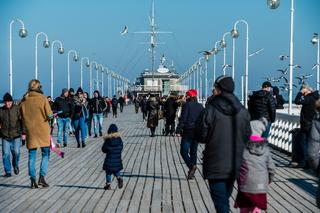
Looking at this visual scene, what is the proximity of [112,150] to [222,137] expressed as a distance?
4580 mm

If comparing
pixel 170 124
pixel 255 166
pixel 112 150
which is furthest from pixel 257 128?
pixel 170 124

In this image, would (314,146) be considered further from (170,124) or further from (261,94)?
(170,124)

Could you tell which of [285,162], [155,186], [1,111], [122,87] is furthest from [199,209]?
[122,87]

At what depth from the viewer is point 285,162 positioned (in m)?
15.7

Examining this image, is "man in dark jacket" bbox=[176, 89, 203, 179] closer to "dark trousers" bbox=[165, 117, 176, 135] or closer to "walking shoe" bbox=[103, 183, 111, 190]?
"walking shoe" bbox=[103, 183, 111, 190]

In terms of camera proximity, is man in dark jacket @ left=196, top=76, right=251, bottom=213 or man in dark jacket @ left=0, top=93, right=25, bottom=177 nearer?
man in dark jacket @ left=196, top=76, right=251, bottom=213

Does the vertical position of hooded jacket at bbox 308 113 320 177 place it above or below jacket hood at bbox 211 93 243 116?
below

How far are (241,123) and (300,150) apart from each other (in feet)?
27.4

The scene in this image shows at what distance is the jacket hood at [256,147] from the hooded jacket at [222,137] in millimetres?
125

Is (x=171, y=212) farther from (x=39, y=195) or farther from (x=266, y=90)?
(x=266, y=90)

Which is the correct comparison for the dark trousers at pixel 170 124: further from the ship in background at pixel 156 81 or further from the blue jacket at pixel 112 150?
the ship in background at pixel 156 81

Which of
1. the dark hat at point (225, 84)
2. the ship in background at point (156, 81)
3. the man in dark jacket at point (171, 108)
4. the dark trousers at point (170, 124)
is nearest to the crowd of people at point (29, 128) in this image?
the dark hat at point (225, 84)

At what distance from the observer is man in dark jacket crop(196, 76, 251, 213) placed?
6.45 metres

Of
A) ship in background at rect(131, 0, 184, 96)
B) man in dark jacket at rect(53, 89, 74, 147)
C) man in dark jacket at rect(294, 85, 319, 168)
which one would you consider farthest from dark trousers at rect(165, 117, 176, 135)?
ship in background at rect(131, 0, 184, 96)
